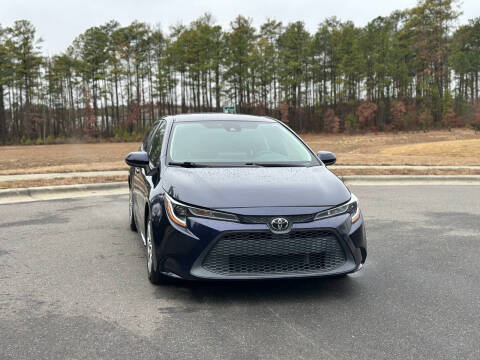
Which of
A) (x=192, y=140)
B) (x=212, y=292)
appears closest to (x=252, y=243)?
(x=212, y=292)

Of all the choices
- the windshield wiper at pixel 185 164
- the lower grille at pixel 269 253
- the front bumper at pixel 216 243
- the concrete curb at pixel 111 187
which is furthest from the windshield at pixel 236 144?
the concrete curb at pixel 111 187

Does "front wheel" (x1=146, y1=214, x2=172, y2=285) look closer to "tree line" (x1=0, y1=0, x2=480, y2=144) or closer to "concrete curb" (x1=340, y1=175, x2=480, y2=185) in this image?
"concrete curb" (x1=340, y1=175, x2=480, y2=185)

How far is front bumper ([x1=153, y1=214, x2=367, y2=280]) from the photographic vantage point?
4.21 m

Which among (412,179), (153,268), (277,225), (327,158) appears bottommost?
(412,179)

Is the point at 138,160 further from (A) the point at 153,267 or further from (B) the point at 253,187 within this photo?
(B) the point at 253,187

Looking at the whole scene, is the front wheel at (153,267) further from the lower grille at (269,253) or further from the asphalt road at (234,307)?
the lower grille at (269,253)

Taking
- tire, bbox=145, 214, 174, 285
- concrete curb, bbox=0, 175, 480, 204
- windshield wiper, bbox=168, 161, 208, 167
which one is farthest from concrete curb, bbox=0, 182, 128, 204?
tire, bbox=145, 214, 174, 285

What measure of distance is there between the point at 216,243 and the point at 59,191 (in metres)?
8.28

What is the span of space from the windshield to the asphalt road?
1267mm

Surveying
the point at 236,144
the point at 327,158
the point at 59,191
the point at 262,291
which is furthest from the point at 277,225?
the point at 59,191

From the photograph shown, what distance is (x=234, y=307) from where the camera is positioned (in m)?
4.30

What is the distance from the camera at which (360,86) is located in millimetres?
81000

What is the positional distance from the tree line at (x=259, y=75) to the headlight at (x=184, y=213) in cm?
7001

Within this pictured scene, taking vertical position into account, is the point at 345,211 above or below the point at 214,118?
below
